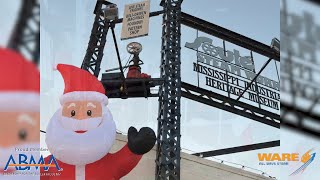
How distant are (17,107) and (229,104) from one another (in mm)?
4895

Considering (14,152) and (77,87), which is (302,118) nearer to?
(77,87)

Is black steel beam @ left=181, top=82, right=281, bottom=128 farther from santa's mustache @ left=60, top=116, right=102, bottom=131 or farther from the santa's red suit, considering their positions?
santa's mustache @ left=60, top=116, right=102, bottom=131

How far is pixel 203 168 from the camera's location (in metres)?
8.20

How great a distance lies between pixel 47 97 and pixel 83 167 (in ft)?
2.89

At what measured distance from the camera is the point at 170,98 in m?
7.56

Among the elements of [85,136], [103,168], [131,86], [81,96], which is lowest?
[103,168]

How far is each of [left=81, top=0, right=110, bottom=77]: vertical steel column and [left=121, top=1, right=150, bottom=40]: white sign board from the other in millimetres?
322

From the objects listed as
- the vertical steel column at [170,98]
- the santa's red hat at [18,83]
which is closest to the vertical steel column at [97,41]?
the vertical steel column at [170,98]

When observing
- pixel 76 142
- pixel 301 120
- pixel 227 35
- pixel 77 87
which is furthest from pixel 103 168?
pixel 227 35

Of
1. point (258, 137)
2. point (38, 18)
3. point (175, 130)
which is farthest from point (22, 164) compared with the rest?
point (258, 137)

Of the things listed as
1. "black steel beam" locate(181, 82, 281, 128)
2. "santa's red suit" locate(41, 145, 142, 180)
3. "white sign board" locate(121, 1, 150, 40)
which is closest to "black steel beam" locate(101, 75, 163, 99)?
"white sign board" locate(121, 1, 150, 40)

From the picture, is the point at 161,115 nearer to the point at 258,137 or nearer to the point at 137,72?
the point at 137,72

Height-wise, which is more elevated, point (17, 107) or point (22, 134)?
point (17, 107)

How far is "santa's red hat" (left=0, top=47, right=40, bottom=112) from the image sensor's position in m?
5.12
